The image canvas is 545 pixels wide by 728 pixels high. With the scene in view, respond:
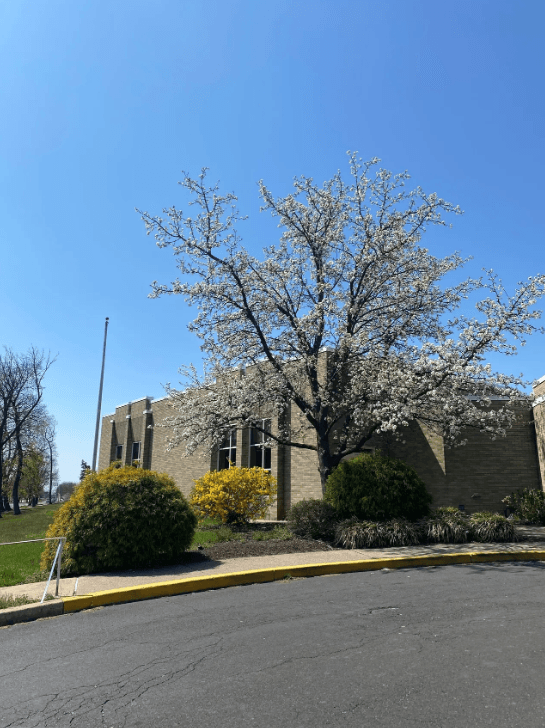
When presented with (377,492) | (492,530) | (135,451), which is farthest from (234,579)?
(135,451)

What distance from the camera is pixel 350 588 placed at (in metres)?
8.16

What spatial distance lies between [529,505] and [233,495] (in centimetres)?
885

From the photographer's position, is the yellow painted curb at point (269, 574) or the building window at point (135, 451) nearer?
the yellow painted curb at point (269, 574)

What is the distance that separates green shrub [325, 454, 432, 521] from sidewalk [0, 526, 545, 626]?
1.40 m

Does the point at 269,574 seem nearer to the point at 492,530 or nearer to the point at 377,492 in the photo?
the point at 377,492

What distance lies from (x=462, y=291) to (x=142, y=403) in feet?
76.0

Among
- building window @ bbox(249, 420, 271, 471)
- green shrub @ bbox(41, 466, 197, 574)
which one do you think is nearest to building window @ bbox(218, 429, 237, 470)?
building window @ bbox(249, 420, 271, 471)

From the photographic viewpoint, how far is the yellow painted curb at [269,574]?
7.61 metres

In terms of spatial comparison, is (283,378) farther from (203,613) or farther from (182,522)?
(203,613)

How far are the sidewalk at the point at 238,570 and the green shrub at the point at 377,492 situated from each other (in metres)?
1.40

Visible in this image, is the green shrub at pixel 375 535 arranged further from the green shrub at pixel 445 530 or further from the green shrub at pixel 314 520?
the green shrub at pixel 314 520

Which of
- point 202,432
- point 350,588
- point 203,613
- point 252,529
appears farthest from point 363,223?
point 203,613

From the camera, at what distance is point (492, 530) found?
1232 centimetres

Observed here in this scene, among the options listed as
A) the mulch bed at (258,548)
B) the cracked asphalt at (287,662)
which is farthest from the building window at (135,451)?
the cracked asphalt at (287,662)
